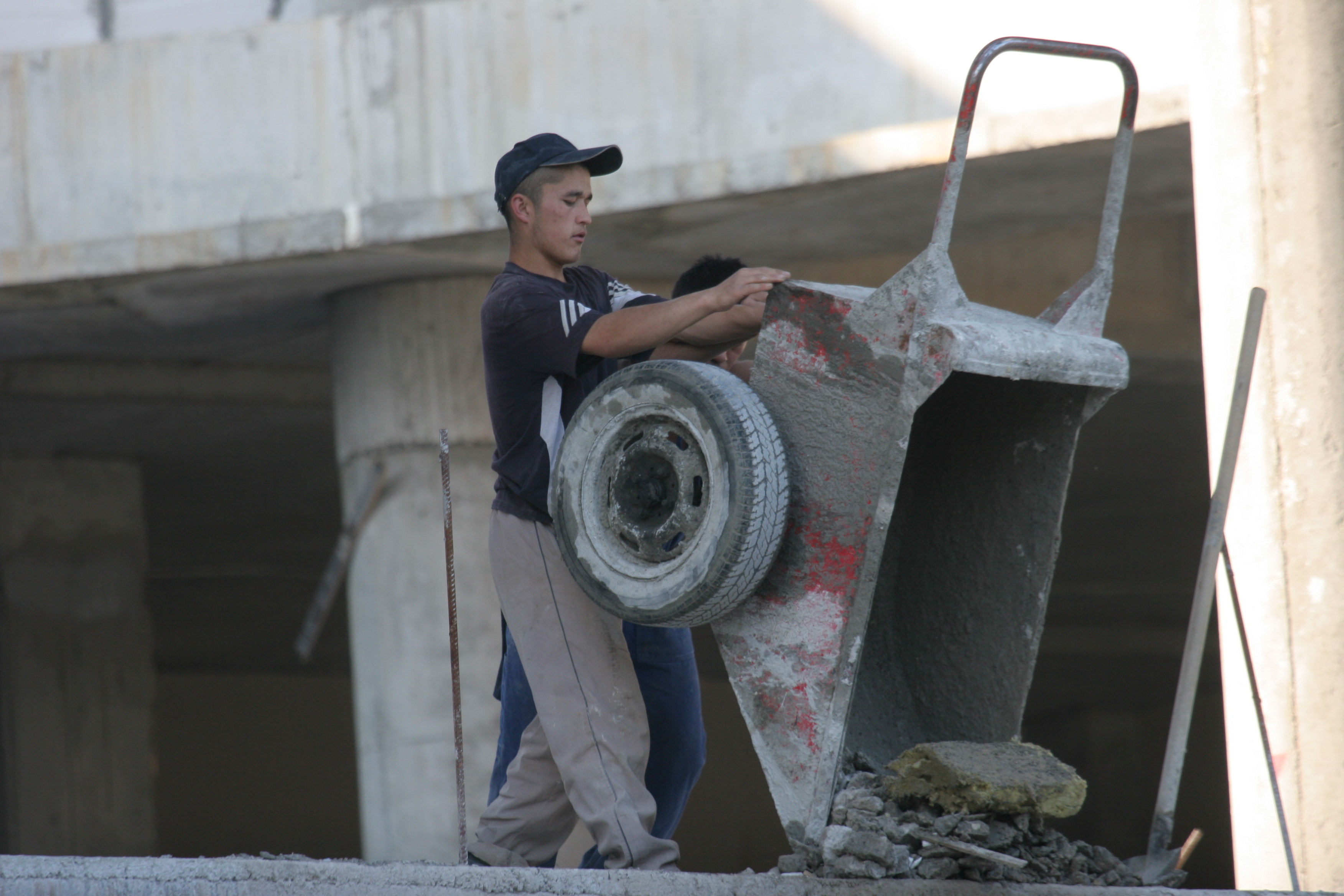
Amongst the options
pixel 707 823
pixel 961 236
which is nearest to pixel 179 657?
pixel 707 823

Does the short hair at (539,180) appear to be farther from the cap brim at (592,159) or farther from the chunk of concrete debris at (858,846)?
the chunk of concrete debris at (858,846)

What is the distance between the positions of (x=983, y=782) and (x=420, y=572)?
18.5ft

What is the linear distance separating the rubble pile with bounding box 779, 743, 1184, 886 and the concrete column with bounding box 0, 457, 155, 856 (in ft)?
32.3

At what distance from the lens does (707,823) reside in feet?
78.9

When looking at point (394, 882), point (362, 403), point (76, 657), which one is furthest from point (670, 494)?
point (76, 657)

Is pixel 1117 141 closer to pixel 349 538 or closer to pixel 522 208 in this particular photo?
pixel 522 208

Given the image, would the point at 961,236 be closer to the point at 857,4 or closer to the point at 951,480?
the point at 857,4

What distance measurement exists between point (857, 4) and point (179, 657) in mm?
18835

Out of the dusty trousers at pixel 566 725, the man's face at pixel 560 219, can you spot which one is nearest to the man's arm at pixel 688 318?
the man's face at pixel 560 219

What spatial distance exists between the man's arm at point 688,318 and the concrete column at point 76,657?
9.52m

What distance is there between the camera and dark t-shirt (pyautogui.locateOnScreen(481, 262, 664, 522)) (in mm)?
3375

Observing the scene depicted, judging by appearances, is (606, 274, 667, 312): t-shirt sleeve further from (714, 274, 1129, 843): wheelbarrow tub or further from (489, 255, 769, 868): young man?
(714, 274, 1129, 843): wheelbarrow tub

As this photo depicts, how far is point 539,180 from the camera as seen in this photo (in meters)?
3.59

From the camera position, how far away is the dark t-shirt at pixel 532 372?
3.38 metres
